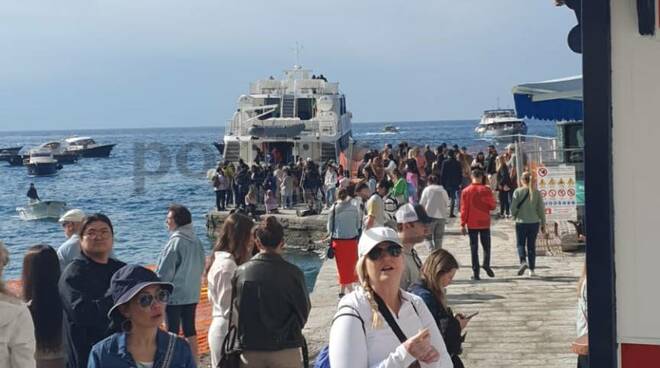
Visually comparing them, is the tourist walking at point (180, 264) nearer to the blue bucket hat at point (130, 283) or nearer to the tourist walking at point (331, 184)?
the blue bucket hat at point (130, 283)

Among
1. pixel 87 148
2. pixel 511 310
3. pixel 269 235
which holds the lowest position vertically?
pixel 511 310

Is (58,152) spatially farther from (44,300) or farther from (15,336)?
(15,336)

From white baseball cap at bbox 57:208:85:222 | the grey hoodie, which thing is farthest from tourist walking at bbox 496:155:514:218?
white baseball cap at bbox 57:208:85:222

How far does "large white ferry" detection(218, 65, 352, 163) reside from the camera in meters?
34.5

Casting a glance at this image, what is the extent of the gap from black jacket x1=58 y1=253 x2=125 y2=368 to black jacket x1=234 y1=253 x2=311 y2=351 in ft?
2.67

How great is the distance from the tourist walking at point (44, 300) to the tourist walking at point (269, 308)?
122 cm

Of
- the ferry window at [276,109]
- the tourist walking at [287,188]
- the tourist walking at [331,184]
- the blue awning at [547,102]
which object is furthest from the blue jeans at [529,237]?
the ferry window at [276,109]

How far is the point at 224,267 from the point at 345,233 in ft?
14.2

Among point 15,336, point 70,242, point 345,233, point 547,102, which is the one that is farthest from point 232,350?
point 547,102

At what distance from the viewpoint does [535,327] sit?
335 inches

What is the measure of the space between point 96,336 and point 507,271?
7760mm

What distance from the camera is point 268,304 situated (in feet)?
16.9

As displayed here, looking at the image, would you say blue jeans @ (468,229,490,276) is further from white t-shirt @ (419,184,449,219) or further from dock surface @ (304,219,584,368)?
white t-shirt @ (419,184,449,219)

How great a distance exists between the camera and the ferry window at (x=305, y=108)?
43250mm
